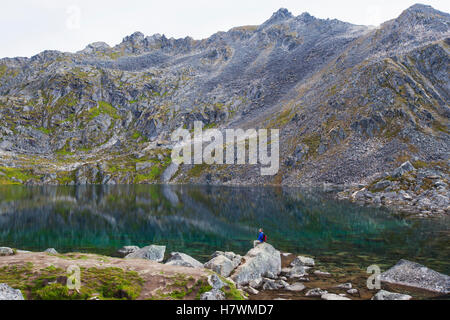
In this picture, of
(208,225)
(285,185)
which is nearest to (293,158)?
(285,185)

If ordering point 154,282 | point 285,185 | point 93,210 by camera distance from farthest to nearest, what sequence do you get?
point 285,185 < point 93,210 < point 154,282

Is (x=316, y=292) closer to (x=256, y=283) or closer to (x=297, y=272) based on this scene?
(x=256, y=283)

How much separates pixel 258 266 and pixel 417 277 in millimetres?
14359

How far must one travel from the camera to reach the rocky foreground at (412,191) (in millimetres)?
67250

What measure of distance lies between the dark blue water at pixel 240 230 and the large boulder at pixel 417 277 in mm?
3802

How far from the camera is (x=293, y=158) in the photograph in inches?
5650

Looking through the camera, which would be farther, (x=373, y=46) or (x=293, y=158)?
(x=373, y=46)

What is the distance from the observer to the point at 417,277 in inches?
1028

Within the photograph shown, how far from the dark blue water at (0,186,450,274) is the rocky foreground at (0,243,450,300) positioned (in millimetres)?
6000

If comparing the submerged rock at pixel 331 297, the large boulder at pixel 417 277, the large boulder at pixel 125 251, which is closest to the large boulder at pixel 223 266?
the submerged rock at pixel 331 297

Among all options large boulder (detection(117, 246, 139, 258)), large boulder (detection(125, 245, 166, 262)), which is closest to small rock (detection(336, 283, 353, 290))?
large boulder (detection(125, 245, 166, 262))

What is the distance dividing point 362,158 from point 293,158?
111ft

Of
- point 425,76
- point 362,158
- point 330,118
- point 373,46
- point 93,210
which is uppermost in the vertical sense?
point 373,46

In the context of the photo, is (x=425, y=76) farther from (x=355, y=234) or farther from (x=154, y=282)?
(x=154, y=282)
